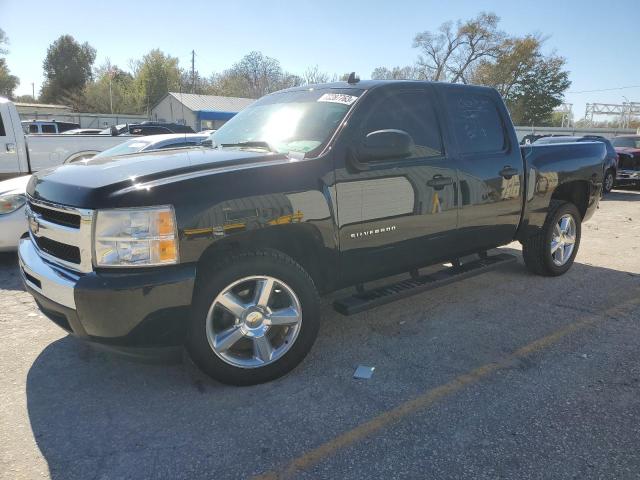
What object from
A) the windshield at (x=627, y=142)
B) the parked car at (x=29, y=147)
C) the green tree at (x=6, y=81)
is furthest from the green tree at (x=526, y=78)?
the green tree at (x=6, y=81)

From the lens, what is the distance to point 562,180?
16.7ft

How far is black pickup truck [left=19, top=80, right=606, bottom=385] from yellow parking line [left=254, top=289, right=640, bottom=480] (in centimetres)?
71

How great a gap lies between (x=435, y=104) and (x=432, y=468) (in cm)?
285

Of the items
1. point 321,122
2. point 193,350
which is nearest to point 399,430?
point 193,350

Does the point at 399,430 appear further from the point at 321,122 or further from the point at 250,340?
the point at 321,122

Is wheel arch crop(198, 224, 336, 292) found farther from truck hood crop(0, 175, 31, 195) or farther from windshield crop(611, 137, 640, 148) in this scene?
windshield crop(611, 137, 640, 148)

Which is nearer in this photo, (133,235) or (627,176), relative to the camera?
(133,235)

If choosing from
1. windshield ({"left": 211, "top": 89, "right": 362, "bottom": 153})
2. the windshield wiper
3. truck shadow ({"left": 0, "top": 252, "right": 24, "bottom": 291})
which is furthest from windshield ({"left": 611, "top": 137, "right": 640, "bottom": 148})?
truck shadow ({"left": 0, "top": 252, "right": 24, "bottom": 291})

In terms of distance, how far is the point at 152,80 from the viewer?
64312 mm

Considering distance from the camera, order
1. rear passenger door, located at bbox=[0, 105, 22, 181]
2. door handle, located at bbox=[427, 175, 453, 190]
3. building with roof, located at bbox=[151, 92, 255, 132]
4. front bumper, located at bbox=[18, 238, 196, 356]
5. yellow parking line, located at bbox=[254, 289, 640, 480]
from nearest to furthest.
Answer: yellow parking line, located at bbox=[254, 289, 640, 480], front bumper, located at bbox=[18, 238, 196, 356], door handle, located at bbox=[427, 175, 453, 190], rear passenger door, located at bbox=[0, 105, 22, 181], building with roof, located at bbox=[151, 92, 255, 132]

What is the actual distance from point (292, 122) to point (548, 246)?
310 centimetres

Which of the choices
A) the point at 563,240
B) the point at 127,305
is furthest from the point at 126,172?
the point at 563,240

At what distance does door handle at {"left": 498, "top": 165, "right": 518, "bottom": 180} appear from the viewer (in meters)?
4.41

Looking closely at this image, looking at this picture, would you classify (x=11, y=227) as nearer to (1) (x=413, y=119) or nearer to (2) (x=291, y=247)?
(2) (x=291, y=247)
